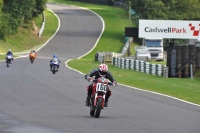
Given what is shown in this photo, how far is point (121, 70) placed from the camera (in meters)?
48.8

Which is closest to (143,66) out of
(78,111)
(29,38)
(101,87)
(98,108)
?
(78,111)

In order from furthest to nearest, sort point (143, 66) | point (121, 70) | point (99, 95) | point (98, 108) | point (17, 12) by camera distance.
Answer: point (17, 12) < point (121, 70) < point (143, 66) < point (99, 95) < point (98, 108)

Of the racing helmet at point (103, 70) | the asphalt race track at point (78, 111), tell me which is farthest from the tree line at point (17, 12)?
the racing helmet at point (103, 70)

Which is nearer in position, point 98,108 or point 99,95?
point 98,108

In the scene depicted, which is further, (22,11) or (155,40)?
(22,11)

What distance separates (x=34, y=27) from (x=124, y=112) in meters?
71.3

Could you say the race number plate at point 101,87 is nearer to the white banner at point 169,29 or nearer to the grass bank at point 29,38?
the white banner at point 169,29

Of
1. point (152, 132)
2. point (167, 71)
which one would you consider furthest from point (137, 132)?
point (167, 71)

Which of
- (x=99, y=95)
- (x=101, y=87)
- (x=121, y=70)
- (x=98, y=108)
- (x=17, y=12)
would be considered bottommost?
(x=121, y=70)

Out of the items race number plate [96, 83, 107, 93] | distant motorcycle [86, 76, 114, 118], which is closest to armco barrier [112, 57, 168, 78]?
distant motorcycle [86, 76, 114, 118]

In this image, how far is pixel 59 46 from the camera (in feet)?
271

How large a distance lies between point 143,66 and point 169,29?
710cm

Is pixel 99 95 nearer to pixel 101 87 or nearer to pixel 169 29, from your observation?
pixel 101 87

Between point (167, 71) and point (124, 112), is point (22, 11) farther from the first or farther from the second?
point (124, 112)
